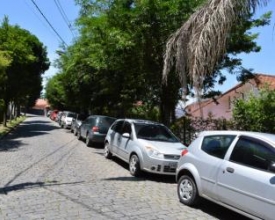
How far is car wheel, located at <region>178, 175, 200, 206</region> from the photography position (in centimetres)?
828

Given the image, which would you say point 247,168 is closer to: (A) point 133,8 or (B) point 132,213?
(B) point 132,213

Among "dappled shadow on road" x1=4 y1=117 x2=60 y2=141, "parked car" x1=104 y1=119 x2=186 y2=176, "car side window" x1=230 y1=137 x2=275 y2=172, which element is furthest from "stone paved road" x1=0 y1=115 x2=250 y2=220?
"dappled shadow on road" x1=4 y1=117 x2=60 y2=141

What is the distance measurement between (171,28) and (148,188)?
22.5 feet

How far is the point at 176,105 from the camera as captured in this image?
18.4 m

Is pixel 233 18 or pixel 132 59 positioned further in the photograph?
pixel 132 59

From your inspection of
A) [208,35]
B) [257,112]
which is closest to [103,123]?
[257,112]

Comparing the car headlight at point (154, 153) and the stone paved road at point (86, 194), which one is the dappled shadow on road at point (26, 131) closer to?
the stone paved road at point (86, 194)

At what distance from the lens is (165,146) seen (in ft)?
39.0

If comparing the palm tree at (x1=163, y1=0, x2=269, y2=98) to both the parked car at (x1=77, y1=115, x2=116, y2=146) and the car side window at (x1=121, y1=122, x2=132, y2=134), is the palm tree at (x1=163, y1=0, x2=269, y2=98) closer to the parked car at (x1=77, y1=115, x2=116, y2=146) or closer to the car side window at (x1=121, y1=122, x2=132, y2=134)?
the car side window at (x1=121, y1=122, x2=132, y2=134)

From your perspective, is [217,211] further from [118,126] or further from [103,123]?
[103,123]

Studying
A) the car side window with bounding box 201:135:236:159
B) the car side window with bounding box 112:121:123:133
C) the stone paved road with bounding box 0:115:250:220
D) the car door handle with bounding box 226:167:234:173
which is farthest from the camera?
the car side window with bounding box 112:121:123:133

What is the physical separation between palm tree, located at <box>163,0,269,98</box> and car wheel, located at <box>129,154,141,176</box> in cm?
337

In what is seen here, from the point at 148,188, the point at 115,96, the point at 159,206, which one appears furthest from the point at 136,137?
the point at 115,96

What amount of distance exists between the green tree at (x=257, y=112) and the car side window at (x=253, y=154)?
6312mm
